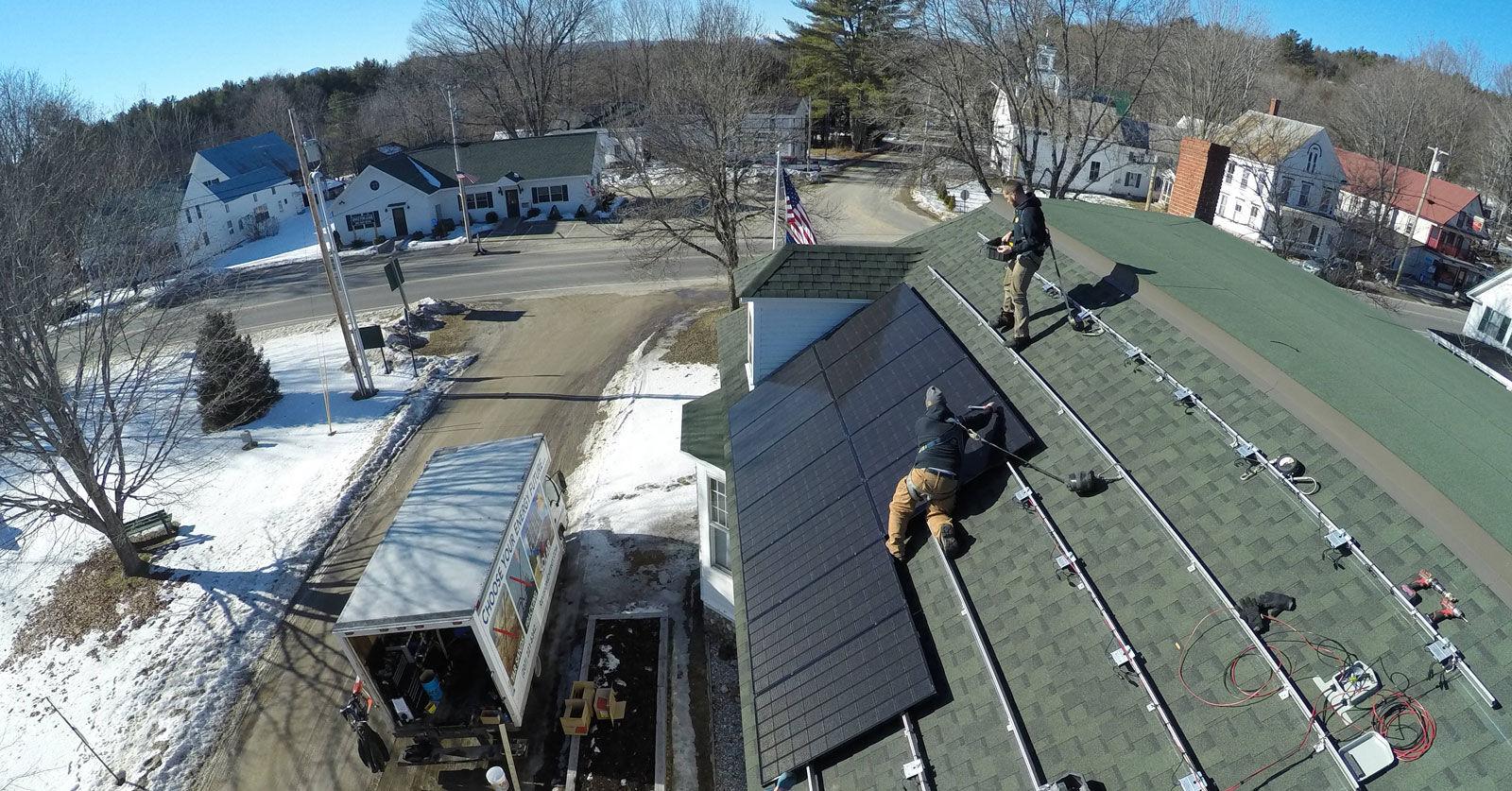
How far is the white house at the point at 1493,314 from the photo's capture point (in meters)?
32.3

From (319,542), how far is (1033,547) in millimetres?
16948

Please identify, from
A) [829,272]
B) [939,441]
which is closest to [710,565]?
[829,272]

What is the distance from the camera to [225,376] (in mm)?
23828

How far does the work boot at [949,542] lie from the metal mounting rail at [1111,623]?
867mm

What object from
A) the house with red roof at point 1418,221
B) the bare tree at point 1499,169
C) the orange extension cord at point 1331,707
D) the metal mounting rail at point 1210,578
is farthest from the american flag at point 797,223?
the bare tree at point 1499,169

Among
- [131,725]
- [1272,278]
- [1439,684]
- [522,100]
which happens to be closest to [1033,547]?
[1439,684]

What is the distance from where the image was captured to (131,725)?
12906mm

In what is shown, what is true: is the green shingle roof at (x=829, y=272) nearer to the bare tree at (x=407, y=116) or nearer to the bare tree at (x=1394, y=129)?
the bare tree at (x=1394, y=129)

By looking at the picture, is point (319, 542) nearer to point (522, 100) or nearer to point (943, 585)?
point (943, 585)

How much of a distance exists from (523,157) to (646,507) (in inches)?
1643

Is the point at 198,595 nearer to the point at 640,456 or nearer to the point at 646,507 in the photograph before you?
the point at 646,507

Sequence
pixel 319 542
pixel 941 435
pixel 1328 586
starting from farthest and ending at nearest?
pixel 319 542
pixel 941 435
pixel 1328 586

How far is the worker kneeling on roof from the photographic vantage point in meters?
7.91

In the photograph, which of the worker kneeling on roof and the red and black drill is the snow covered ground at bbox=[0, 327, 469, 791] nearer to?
the worker kneeling on roof
